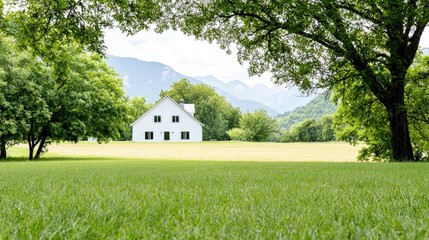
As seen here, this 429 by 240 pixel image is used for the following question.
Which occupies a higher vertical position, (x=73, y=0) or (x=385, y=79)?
(x=73, y=0)

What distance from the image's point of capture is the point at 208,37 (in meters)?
21.2

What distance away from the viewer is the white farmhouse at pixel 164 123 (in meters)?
74.1

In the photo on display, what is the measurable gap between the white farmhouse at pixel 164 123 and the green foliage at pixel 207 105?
18.6 m

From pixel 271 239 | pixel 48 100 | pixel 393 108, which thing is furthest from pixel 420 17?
pixel 48 100

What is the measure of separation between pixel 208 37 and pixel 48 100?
14.3m

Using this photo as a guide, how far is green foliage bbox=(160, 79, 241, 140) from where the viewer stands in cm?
9506

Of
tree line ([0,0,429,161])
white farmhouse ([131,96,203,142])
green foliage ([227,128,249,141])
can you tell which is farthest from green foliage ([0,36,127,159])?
green foliage ([227,128,249,141])

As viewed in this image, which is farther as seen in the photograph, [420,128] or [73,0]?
[420,128]

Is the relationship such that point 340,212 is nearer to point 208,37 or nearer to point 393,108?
point 393,108

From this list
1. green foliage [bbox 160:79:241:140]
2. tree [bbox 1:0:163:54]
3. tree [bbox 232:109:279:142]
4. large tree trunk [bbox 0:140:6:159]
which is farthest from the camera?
tree [bbox 232:109:279:142]

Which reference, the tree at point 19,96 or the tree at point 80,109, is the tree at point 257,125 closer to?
the tree at point 80,109

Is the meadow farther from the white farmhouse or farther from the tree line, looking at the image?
the white farmhouse

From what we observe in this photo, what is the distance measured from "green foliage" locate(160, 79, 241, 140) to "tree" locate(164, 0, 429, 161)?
239ft

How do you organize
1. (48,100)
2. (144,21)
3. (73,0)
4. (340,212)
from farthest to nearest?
(48,100), (144,21), (73,0), (340,212)
